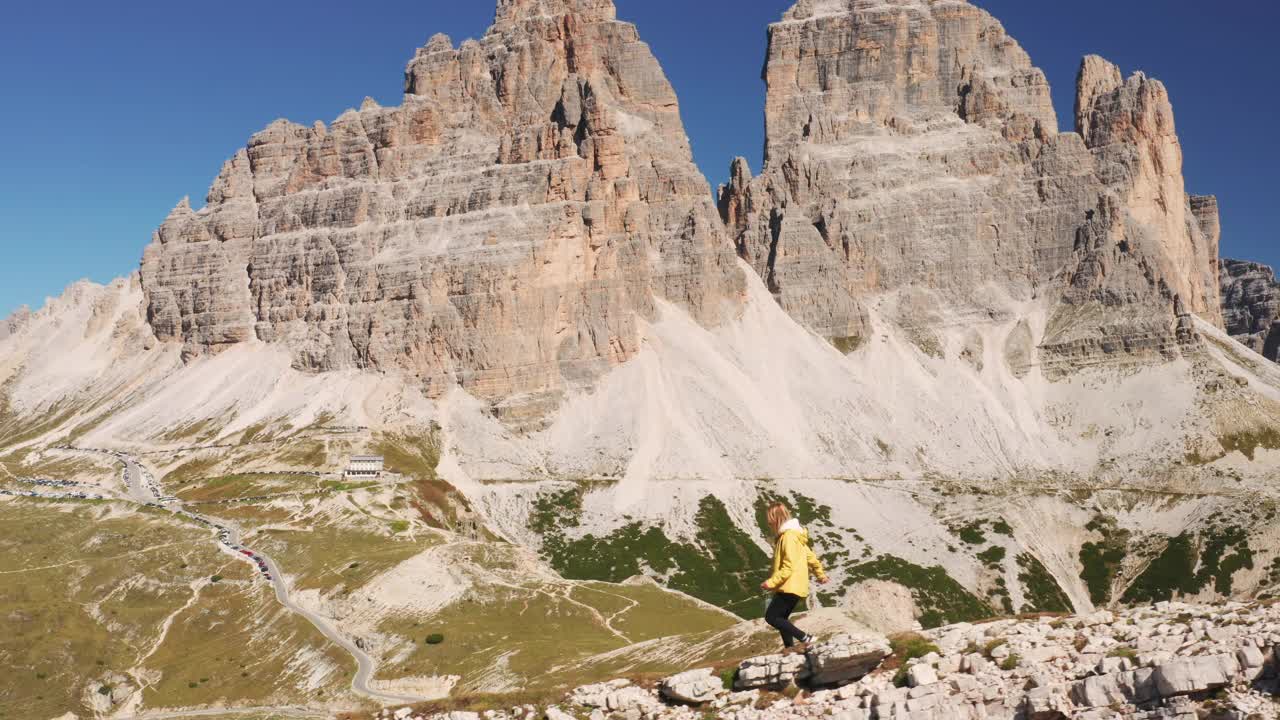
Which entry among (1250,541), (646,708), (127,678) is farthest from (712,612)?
(1250,541)

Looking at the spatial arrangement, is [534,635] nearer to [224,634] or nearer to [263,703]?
[263,703]

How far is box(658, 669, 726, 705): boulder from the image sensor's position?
3509cm

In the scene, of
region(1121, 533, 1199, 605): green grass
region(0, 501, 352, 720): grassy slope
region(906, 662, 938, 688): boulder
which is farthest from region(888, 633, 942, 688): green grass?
region(1121, 533, 1199, 605): green grass

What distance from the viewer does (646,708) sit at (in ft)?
117

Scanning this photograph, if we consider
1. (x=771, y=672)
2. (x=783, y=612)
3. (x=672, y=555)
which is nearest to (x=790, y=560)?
(x=783, y=612)

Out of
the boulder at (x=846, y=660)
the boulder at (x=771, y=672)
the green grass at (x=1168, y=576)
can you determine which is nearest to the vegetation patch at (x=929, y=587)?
the green grass at (x=1168, y=576)

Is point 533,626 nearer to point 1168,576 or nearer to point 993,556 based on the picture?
point 993,556

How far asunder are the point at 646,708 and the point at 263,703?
4856cm

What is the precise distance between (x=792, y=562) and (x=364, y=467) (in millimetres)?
157352

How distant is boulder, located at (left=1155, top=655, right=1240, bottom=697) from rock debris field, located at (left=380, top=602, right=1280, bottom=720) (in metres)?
0.02

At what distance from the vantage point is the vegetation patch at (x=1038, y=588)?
16838 cm

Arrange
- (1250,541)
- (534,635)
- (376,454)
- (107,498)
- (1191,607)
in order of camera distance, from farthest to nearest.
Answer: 1. (376,454)
2. (1250,541)
3. (107,498)
4. (534,635)
5. (1191,607)

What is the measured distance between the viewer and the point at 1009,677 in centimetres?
3120

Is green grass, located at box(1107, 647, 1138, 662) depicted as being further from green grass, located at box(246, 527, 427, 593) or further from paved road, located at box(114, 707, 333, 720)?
green grass, located at box(246, 527, 427, 593)
